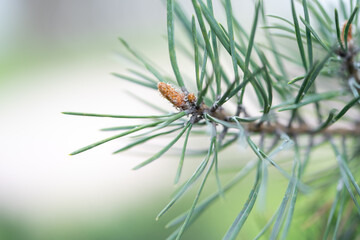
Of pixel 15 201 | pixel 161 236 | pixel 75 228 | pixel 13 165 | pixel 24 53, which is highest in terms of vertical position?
pixel 24 53

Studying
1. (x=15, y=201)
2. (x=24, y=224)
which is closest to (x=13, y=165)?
(x=15, y=201)

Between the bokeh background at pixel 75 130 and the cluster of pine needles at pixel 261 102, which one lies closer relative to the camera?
the cluster of pine needles at pixel 261 102

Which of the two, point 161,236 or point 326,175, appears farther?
point 161,236

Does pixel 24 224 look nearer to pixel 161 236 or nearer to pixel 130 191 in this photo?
pixel 130 191

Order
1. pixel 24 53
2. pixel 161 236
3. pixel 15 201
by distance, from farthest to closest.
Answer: pixel 24 53
pixel 15 201
pixel 161 236

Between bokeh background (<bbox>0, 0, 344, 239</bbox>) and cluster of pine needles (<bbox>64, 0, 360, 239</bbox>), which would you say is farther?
bokeh background (<bbox>0, 0, 344, 239</bbox>)

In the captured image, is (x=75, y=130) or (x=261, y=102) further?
(x=75, y=130)

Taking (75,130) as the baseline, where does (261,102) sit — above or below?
below

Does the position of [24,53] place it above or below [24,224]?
above
